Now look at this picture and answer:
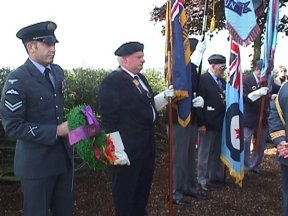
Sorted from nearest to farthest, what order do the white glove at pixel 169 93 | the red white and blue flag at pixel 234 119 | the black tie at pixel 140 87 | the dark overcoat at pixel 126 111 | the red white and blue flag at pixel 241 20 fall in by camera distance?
the dark overcoat at pixel 126 111 < the black tie at pixel 140 87 < the white glove at pixel 169 93 < the red white and blue flag at pixel 241 20 < the red white and blue flag at pixel 234 119

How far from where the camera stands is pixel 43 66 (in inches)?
124

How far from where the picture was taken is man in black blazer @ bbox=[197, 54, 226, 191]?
19.0 feet

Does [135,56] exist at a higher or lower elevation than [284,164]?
higher

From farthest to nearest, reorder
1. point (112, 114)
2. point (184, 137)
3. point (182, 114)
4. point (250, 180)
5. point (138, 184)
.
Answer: point (250, 180) → point (184, 137) → point (182, 114) → point (138, 184) → point (112, 114)

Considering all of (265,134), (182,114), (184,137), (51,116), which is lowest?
(265,134)

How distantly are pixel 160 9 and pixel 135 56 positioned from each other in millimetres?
12778

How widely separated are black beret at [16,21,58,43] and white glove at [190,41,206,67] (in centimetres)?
244

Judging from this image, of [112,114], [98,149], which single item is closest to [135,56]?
[112,114]

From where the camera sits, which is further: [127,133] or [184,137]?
[184,137]

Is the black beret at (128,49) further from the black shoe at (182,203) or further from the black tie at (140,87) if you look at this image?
the black shoe at (182,203)

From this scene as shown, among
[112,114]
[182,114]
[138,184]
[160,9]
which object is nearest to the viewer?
[112,114]

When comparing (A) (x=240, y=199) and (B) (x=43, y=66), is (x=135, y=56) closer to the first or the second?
(B) (x=43, y=66)

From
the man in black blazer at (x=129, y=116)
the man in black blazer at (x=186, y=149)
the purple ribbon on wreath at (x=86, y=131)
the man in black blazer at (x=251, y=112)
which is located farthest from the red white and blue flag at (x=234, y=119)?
the purple ribbon on wreath at (x=86, y=131)

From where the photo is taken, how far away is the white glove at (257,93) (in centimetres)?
628
